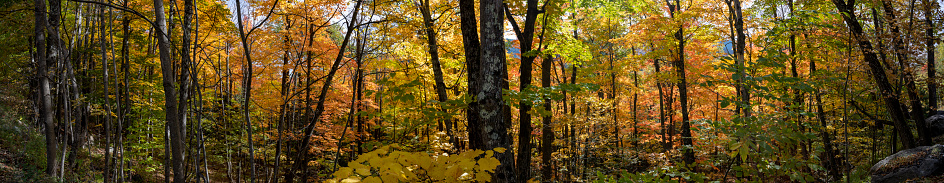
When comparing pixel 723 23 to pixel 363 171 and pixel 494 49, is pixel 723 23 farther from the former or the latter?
pixel 363 171

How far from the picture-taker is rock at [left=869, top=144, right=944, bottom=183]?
20.6 ft

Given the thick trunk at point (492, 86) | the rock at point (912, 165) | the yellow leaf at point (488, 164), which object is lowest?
the rock at point (912, 165)

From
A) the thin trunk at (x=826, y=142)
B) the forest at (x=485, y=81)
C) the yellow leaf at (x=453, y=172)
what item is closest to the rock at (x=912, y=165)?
the forest at (x=485, y=81)

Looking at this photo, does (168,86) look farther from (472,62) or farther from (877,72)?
(877,72)

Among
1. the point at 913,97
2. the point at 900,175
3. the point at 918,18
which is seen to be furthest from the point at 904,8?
the point at 900,175

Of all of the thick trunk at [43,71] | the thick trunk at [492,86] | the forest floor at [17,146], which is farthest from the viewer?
the forest floor at [17,146]

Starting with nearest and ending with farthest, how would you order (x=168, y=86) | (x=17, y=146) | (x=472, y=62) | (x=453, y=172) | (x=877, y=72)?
1. (x=453, y=172)
2. (x=472, y=62)
3. (x=168, y=86)
4. (x=877, y=72)
5. (x=17, y=146)

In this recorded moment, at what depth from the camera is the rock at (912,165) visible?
627 centimetres

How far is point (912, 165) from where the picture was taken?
6.47 metres

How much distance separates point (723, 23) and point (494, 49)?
1090cm

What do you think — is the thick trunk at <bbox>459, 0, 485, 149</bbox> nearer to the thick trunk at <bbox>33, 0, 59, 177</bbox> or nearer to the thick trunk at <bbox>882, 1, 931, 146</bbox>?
the thick trunk at <bbox>882, 1, 931, 146</bbox>

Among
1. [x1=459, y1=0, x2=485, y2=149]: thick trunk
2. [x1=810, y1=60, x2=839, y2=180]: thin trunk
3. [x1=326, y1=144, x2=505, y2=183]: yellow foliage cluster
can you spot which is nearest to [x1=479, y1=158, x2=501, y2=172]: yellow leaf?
Answer: [x1=326, y1=144, x2=505, y2=183]: yellow foliage cluster

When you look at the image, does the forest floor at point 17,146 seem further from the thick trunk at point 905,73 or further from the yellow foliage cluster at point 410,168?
the thick trunk at point 905,73

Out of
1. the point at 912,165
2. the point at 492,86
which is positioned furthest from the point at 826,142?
the point at 492,86
